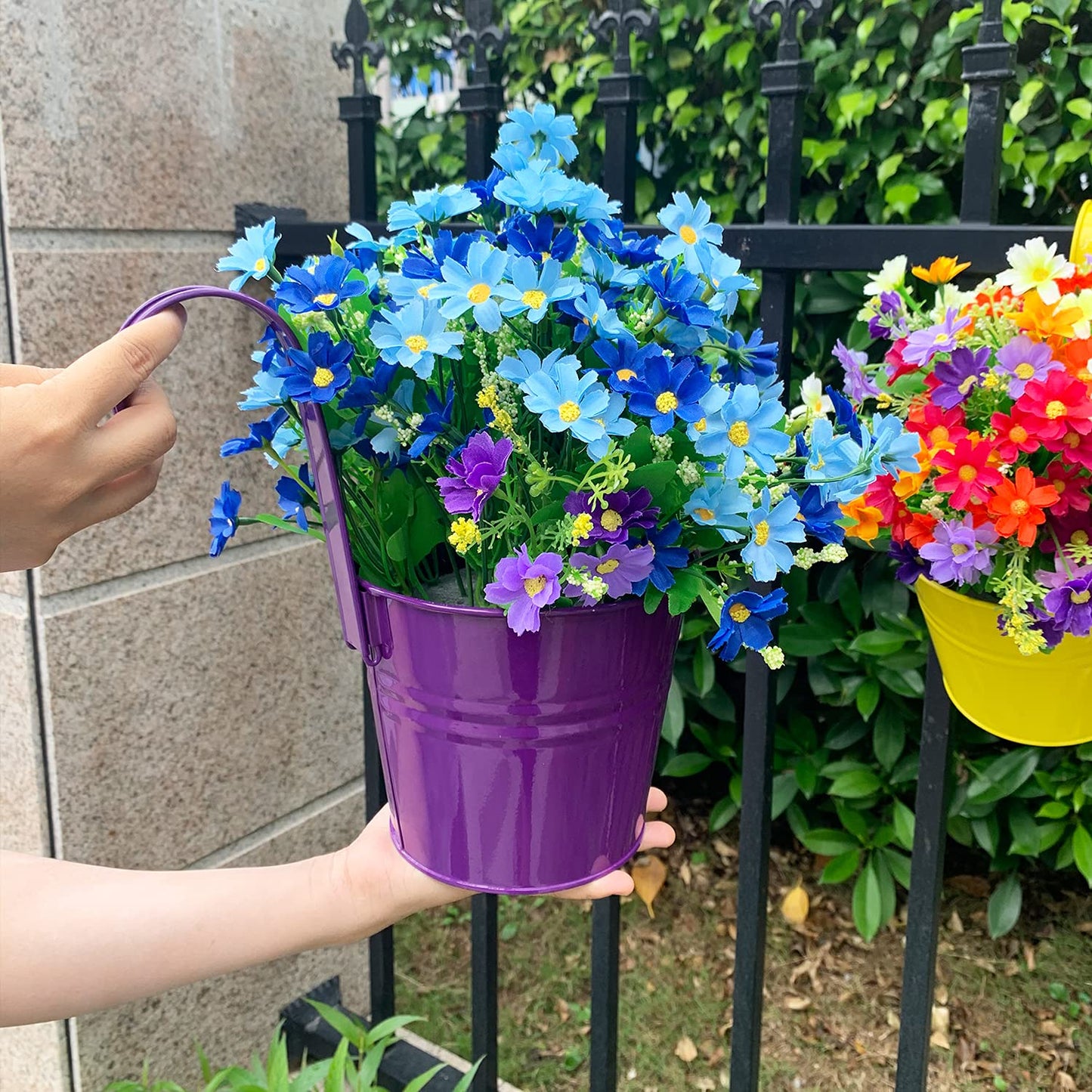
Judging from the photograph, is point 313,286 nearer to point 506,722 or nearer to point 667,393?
point 667,393

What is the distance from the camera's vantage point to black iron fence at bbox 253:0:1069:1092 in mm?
1249

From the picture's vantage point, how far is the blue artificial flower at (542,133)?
846 mm

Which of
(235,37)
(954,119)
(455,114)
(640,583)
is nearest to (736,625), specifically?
(640,583)

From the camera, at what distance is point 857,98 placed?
2.18 metres

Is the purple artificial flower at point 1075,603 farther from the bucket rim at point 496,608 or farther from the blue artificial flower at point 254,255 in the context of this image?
the blue artificial flower at point 254,255

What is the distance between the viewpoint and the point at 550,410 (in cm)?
71

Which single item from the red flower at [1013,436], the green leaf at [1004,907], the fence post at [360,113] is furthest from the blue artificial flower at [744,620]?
the green leaf at [1004,907]

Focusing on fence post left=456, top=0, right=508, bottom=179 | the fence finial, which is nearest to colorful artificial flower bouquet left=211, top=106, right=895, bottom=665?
fence post left=456, top=0, right=508, bottom=179

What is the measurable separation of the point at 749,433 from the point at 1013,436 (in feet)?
1.16

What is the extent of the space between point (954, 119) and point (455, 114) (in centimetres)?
133

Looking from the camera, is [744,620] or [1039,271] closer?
[744,620]

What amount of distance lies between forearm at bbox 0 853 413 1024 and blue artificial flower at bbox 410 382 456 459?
17.3 inches

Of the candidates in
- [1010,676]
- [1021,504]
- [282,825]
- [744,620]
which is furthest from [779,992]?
[744,620]

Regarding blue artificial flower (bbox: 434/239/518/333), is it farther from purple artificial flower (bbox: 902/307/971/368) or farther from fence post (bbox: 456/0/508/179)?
fence post (bbox: 456/0/508/179)
